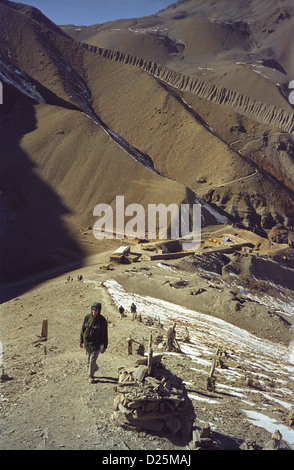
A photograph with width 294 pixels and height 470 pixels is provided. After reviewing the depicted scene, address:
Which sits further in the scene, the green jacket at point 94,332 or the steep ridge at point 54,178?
the steep ridge at point 54,178

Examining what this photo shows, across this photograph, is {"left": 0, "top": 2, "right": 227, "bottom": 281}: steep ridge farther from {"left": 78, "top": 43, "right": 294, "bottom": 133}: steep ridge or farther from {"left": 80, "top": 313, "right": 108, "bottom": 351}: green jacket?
{"left": 78, "top": 43, "right": 294, "bottom": 133}: steep ridge

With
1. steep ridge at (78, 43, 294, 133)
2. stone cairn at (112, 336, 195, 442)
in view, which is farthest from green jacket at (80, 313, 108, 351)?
steep ridge at (78, 43, 294, 133)

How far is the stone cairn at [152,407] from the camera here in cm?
734

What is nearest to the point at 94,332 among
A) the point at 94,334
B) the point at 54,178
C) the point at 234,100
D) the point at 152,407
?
the point at 94,334

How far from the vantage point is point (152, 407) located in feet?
24.2

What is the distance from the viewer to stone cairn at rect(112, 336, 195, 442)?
7.34 m

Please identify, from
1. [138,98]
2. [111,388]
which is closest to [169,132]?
[138,98]

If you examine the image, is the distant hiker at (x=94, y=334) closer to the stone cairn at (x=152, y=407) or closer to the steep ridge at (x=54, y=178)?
the stone cairn at (x=152, y=407)

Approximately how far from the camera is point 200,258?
1252 inches

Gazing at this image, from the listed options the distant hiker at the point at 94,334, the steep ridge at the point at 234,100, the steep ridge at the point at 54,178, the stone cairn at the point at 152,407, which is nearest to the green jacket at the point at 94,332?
the distant hiker at the point at 94,334

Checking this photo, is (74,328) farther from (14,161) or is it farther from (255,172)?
(255,172)

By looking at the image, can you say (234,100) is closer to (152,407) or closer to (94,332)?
(94,332)

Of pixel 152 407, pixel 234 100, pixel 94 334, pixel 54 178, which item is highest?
pixel 234 100
